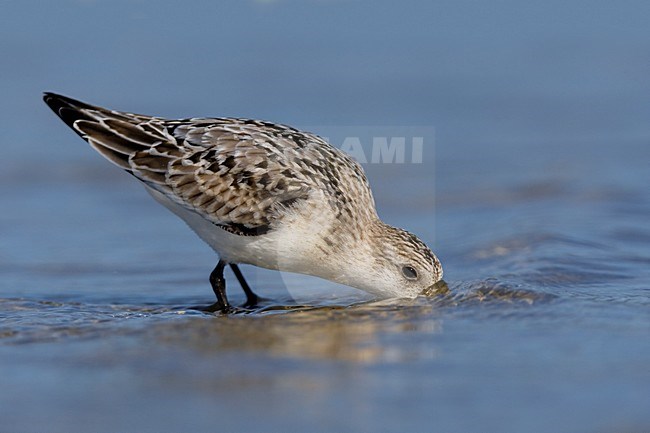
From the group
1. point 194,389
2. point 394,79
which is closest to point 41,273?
point 194,389

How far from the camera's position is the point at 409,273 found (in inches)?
299

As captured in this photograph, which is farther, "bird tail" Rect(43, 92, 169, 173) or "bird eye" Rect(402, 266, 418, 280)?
"bird tail" Rect(43, 92, 169, 173)

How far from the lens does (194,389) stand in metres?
5.32

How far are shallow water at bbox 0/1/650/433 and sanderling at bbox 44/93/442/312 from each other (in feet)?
1.06

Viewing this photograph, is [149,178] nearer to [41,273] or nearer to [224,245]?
[224,245]

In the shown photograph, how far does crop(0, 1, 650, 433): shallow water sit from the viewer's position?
16.9 feet

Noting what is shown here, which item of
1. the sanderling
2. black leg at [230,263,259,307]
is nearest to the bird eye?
the sanderling

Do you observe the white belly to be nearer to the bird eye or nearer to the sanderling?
the sanderling

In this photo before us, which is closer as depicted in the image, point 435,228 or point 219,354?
point 219,354

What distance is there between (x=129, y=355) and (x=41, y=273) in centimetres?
310

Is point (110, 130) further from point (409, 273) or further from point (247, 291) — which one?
point (409, 273)

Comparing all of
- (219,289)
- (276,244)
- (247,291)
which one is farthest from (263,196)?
(247,291)

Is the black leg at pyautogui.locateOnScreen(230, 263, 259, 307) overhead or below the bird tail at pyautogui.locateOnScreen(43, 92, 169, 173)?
below

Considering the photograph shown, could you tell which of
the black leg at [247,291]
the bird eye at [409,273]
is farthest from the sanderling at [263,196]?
the black leg at [247,291]
